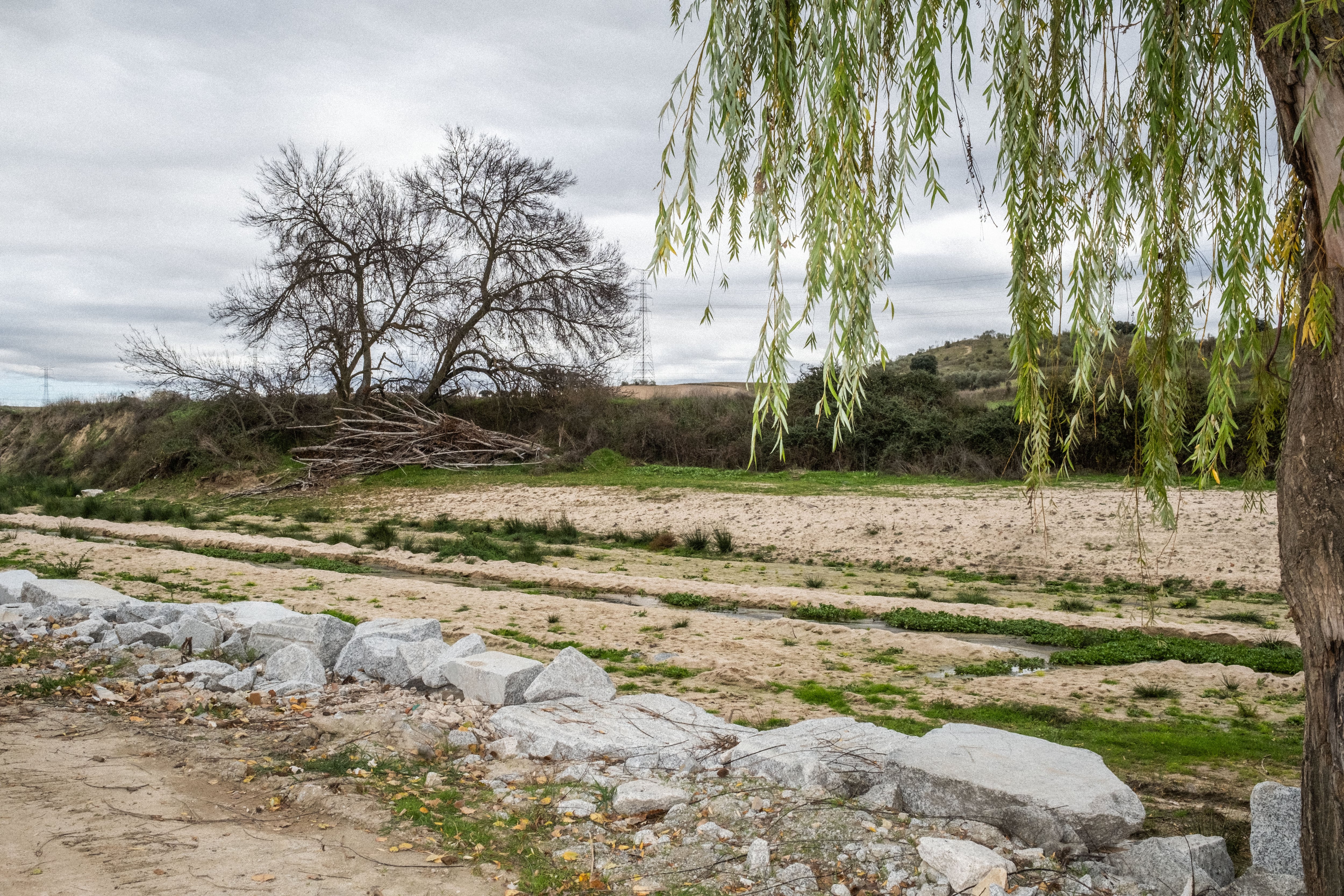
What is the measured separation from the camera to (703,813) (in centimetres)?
389

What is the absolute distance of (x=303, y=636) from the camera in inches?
259

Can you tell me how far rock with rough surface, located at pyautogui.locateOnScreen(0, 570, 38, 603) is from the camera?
7.95 meters

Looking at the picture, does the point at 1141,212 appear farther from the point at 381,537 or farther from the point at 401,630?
the point at 381,537

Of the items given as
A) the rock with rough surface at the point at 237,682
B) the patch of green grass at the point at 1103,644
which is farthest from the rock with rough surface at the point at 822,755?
the patch of green grass at the point at 1103,644

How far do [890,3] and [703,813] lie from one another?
350 cm

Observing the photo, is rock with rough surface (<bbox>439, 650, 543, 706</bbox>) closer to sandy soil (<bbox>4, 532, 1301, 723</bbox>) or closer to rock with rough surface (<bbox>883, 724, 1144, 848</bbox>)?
sandy soil (<bbox>4, 532, 1301, 723</bbox>)

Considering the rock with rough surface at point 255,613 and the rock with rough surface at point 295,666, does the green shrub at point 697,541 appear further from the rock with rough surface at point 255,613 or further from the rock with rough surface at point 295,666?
the rock with rough surface at point 295,666

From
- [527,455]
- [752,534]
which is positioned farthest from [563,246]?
[752,534]

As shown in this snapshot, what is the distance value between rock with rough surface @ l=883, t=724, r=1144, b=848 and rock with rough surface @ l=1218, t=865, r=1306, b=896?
381 mm

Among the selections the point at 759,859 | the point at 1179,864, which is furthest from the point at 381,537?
the point at 1179,864

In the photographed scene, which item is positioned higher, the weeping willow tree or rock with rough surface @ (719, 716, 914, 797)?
the weeping willow tree

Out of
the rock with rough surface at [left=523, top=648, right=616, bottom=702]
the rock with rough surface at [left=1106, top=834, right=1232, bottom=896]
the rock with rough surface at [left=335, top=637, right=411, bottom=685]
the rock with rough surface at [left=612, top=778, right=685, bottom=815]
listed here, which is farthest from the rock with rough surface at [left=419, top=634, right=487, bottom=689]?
the rock with rough surface at [left=1106, top=834, right=1232, bottom=896]

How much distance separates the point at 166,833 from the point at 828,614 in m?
7.40

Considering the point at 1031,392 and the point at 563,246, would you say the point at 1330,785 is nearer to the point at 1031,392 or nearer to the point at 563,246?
the point at 1031,392
